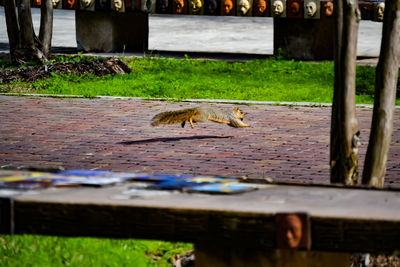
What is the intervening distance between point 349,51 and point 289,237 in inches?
96.9

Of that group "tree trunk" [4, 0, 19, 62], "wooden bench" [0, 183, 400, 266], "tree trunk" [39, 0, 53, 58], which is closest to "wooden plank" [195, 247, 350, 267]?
Result: "wooden bench" [0, 183, 400, 266]

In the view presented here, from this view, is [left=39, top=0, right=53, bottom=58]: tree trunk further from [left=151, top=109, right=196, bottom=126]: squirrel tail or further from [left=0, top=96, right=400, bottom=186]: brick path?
[left=151, top=109, right=196, bottom=126]: squirrel tail

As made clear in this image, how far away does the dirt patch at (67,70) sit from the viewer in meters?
14.0

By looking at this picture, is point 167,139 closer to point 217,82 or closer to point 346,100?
point 346,100

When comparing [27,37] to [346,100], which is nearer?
[346,100]

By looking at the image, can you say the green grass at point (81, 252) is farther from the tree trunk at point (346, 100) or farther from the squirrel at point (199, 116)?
the squirrel at point (199, 116)

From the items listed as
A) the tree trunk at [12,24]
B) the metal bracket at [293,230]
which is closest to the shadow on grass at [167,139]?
the metal bracket at [293,230]

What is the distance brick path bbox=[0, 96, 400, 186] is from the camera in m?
8.07

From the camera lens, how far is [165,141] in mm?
9414

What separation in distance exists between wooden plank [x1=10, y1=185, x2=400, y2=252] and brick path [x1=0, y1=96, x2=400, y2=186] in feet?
12.8

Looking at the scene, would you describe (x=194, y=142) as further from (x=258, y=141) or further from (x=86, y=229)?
(x=86, y=229)

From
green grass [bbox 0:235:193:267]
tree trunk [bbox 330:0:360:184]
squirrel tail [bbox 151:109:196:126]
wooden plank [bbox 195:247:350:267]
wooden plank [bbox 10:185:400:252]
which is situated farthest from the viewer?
squirrel tail [bbox 151:109:196:126]

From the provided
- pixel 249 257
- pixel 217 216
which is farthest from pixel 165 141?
pixel 217 216

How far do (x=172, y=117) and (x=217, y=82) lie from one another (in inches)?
195
